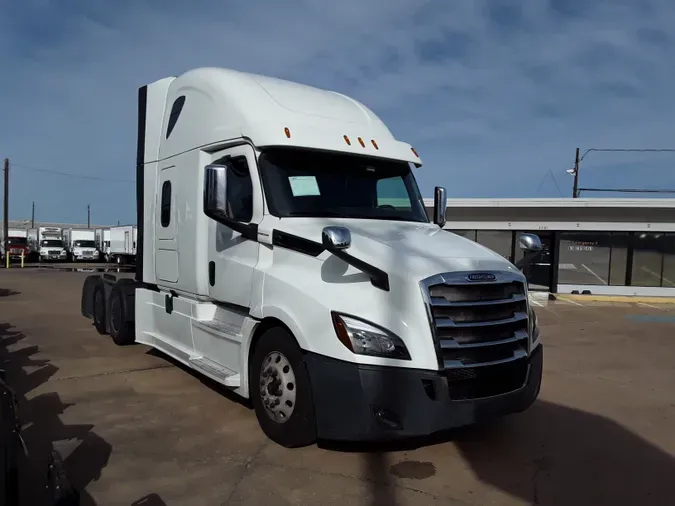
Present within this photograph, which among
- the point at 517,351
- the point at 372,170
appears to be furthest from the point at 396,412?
the point at 372,170

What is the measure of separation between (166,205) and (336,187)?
2.56 m

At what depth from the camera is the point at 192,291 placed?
6035mm

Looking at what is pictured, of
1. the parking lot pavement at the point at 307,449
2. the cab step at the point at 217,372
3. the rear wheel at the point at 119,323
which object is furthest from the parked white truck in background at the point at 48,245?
the cab step at the point at 217,372

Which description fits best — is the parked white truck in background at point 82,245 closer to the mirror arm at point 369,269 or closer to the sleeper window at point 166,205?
the sleeper window at point 166,205

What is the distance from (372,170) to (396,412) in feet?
8.47

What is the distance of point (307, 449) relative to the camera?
4.68 metres

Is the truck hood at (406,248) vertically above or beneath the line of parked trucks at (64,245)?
above

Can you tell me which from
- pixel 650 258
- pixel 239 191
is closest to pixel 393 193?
pixel 239 191

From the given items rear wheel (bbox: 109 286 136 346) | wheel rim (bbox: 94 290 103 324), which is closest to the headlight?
rear wheel (bbox: 109 286 136 346)

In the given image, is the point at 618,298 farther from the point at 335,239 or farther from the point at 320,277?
the point at 335,239

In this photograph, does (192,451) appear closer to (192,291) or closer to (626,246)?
(192,291)

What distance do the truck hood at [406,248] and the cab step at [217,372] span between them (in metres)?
1.47

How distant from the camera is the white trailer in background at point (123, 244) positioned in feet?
123

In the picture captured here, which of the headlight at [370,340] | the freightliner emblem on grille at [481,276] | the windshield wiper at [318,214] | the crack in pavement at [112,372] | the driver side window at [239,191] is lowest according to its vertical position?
the crack in pavement at [112,372]
